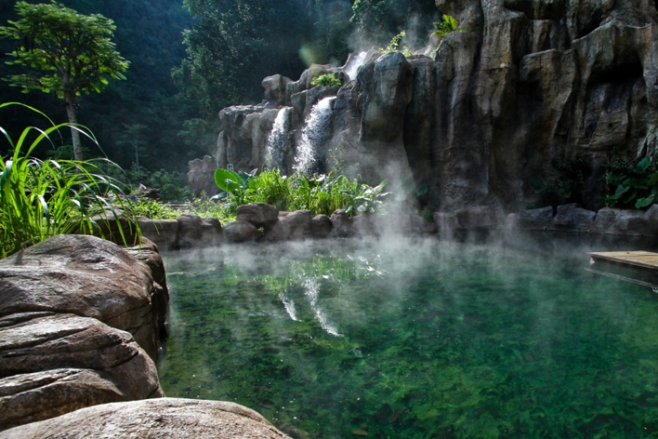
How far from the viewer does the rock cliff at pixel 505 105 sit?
8898 mm

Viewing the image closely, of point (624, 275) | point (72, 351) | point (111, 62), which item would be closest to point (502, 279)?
point (624, 275)

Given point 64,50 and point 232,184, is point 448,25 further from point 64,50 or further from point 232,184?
point 64,50

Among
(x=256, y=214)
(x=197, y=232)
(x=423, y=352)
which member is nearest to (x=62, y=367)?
(x=423, y=352)

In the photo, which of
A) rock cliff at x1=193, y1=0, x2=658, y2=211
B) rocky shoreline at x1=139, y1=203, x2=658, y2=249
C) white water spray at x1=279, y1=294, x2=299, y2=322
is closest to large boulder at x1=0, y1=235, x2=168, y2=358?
white water spray at x1=279, y1=294, x2=299, y2=322

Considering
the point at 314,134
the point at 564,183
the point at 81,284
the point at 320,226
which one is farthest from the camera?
the point at 314,134

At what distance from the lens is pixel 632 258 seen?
4375 millimetres

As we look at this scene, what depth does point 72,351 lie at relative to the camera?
1225 millimetres

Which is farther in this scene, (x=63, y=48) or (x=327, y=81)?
(x=327, y=81)

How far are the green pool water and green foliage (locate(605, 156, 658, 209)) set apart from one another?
16.8 ft

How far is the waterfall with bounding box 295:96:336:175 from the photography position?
11.8m

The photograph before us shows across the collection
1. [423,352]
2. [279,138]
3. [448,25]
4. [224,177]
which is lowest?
[423,352]

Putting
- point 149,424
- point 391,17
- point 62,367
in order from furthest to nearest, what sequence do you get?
point 391,17 → point 62,367 → point 149,424

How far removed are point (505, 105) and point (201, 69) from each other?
1878 centimetres

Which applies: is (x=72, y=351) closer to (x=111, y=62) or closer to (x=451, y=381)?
(x=451, y=381)
